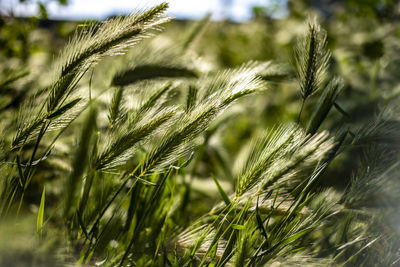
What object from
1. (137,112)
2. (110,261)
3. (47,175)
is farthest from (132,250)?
(47,175)

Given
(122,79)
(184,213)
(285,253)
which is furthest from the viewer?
(184,213)

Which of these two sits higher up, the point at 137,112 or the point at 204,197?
the point at 137,112

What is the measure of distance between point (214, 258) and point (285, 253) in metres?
0.13

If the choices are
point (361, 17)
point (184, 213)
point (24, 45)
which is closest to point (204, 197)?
point (184, 213)

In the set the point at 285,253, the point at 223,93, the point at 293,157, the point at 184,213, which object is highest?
the point at 223,93

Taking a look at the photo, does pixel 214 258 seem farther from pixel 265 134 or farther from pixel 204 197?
pixel 204 197

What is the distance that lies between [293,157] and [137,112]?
29 centimetres

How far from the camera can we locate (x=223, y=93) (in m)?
0.58

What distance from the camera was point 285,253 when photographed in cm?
57

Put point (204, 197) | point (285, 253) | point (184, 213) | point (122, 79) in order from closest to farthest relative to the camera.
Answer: point (285, 253) < point (122, 79) < point (184, 213) < point (204, 197)

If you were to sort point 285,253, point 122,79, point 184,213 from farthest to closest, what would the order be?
point 184,213
point 122,79
point 285,253

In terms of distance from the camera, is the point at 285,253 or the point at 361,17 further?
the point at 361,17

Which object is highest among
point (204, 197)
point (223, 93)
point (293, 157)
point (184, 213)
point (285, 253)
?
point (223, 93)

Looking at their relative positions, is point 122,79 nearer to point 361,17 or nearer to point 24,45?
point 24,45
